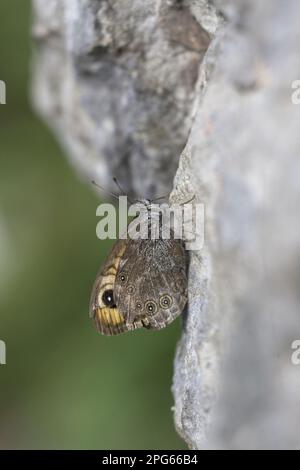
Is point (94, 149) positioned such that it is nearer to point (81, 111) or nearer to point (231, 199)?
point (81, 111)

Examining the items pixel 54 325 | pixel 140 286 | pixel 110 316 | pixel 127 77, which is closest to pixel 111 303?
pixel 110 316

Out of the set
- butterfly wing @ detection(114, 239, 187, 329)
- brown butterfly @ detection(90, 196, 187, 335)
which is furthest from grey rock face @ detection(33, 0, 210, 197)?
butterfly wing @ detection(114, 239, 187, 329)

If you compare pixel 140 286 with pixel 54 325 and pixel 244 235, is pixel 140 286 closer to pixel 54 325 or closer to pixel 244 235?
pixel 244 235

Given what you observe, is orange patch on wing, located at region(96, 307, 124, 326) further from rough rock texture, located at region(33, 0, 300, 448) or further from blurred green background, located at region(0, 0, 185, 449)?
blurred green background, located at region(0, 0, 185, 449)

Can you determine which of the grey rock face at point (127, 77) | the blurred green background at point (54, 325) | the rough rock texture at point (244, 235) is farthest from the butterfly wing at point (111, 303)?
the blurred green background at point (54, 325)

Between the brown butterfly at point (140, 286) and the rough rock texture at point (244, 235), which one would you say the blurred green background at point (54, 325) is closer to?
the brown butterfly at point (140, 286)

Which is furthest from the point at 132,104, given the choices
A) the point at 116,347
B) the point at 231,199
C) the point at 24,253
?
the point at 24,253
